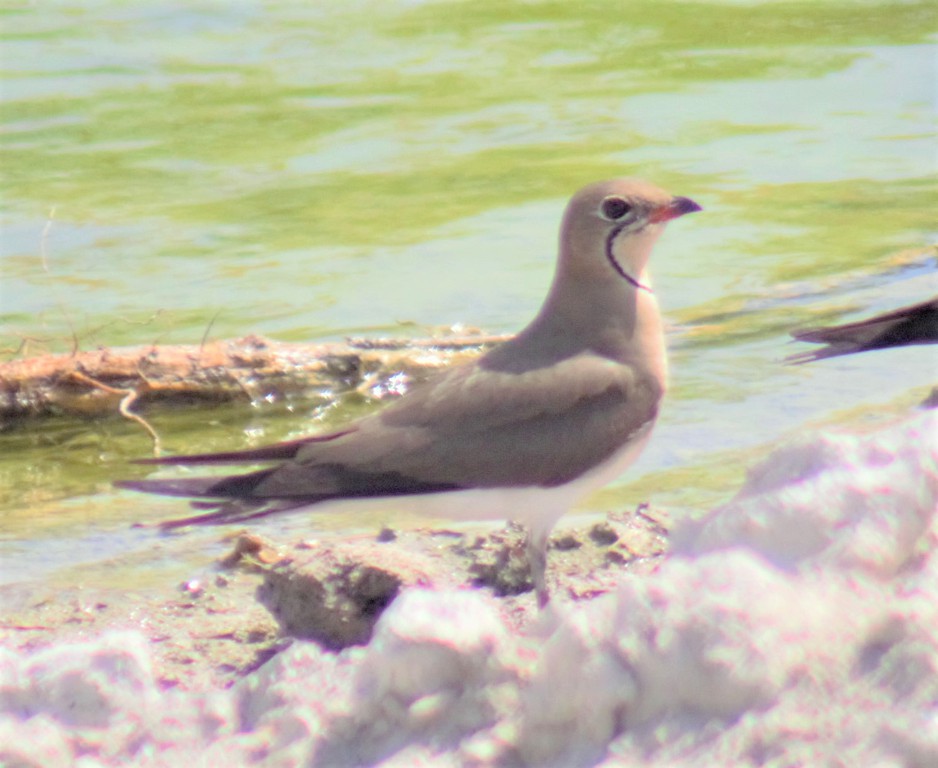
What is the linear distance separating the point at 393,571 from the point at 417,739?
1.70 meters

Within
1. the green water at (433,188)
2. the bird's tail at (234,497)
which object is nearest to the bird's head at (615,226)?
the green water at (433,188)

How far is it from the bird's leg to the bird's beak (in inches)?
40.6

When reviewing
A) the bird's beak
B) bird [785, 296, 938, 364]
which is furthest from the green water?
the bird's beak

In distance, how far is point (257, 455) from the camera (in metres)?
4.54

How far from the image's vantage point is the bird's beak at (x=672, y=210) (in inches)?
197

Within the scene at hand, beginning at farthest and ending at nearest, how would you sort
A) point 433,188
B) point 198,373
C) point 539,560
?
1. point 433,188
2. point 198,373
3. point 539,560

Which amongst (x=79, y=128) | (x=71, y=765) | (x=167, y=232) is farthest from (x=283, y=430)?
(x=79, y=128)

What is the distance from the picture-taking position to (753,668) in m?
2.12

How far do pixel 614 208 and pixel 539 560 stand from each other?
121cm

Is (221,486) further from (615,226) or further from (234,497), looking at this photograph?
(615,226)

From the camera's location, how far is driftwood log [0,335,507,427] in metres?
6.72

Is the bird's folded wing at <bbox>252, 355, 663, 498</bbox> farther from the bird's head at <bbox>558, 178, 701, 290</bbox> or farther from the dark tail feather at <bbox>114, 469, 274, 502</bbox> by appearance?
the bird's head at <bbox>558, 178, 701, 290</bbox>

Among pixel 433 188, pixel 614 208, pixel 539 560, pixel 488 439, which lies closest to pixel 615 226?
pixel 614 208

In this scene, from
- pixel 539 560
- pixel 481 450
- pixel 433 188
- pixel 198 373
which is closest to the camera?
pixel 539 560
